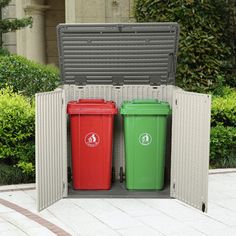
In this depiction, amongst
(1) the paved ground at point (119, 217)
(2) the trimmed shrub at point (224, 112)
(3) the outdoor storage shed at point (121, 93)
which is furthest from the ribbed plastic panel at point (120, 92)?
(2) the trimmed shrub at point (224, 112)

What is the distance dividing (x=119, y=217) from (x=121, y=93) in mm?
1864

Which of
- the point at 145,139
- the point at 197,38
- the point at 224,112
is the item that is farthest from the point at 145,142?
the point at 197,38

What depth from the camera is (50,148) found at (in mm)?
5676

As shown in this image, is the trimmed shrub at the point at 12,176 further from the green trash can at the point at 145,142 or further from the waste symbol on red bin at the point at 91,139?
the green trash can at the point at 145,142

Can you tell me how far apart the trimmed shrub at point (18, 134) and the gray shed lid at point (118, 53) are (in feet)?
2.37

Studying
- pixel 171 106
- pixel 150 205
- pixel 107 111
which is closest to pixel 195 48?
pixel 171 106

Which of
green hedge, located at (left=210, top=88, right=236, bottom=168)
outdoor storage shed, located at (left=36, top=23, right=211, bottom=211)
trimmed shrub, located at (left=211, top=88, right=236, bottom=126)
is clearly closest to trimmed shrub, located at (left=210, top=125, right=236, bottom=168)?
green hedge, located at (left=210, top=88, right=236, bottom=168)

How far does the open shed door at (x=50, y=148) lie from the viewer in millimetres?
5449

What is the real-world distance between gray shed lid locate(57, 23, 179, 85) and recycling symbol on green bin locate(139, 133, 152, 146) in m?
0.78

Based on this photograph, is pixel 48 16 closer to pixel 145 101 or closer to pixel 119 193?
pixel 145 101

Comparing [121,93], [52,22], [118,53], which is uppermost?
[52,22]

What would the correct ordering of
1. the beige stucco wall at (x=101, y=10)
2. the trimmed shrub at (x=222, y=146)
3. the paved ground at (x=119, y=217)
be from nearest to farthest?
1. the paved ground at (x=119, y=217)
2. the trimmed shrub at (x=222, y=146)
3. the beige stucco wall at (x=101, y=10)

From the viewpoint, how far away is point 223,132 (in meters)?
7.67

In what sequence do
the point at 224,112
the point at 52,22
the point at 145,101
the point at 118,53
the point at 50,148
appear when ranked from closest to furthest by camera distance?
the point at 50,148, the point at 145,101, the point at 118,53, the point at 224,112, the point at 52,22
